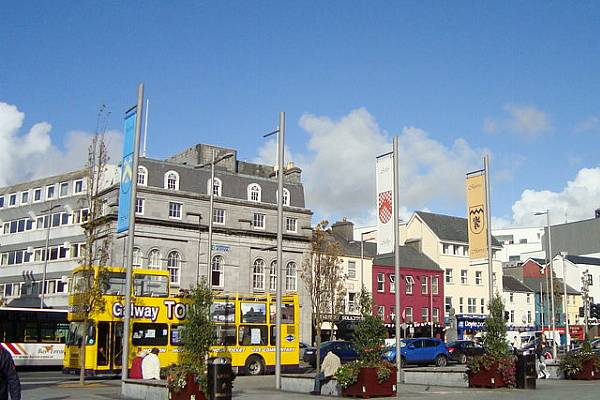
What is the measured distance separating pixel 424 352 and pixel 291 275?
21.7m

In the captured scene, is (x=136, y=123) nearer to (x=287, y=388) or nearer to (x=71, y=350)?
(x=287, y=388)

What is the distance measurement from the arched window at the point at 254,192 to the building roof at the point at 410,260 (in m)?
14.7

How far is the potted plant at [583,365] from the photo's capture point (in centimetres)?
2758

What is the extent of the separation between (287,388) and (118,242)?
3361 centimetres

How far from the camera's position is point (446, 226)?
7881 cm

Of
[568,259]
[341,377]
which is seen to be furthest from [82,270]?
[568,259]

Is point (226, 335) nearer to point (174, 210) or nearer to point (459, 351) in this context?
point (459, 351)

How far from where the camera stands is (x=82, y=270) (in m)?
27.5

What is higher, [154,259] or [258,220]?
[258,220]

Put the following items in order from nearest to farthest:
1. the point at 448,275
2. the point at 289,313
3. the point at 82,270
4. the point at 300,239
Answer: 1. the point at 82,270
2. the point at 289,313
3. the point at 300,239
4. the point at 448,275

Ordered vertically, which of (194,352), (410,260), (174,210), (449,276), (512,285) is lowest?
(194,352)

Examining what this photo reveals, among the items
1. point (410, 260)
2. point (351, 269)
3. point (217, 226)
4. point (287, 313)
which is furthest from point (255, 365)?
point (410, 260)

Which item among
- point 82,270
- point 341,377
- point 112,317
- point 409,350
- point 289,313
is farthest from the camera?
point 409,350

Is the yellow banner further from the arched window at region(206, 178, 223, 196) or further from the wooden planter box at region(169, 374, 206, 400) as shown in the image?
the arched window at region(206, 178, 223, 196)
